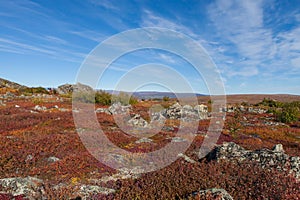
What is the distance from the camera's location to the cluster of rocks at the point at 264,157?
34.6 ft

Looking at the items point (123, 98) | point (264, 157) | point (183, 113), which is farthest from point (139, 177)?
point (123, 98)

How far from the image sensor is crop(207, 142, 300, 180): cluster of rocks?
10.5 meters

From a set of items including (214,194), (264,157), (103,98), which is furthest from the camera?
(103,98)

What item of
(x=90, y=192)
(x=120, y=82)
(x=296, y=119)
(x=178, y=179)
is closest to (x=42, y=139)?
(x=120, y=82)

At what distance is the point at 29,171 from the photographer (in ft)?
33.1

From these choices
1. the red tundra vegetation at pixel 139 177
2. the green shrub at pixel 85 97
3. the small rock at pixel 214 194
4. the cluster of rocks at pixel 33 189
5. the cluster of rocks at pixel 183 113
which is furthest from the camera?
the green shrub at pixel 85 97

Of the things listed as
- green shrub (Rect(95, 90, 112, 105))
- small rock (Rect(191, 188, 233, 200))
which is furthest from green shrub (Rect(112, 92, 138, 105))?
small rock (Rect(191, 188, 233, 200))

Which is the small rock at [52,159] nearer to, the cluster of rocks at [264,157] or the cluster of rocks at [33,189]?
the cluster of rocks at [33,189]

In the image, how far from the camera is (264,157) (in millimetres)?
11445

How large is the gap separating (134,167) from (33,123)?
14.4 m

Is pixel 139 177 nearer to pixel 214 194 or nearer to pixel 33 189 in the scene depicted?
pixel 214 194

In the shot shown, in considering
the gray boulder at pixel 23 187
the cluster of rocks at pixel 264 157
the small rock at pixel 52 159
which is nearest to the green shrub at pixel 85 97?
the small rock at pixel 52 159

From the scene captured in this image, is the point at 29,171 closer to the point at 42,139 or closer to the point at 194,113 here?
the point at 42,139

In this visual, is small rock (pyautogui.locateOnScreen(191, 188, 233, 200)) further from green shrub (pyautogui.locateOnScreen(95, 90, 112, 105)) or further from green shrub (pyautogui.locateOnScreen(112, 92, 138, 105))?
green shrub (pyautogui.locateOnScreen(95, 90, 112, 105))
